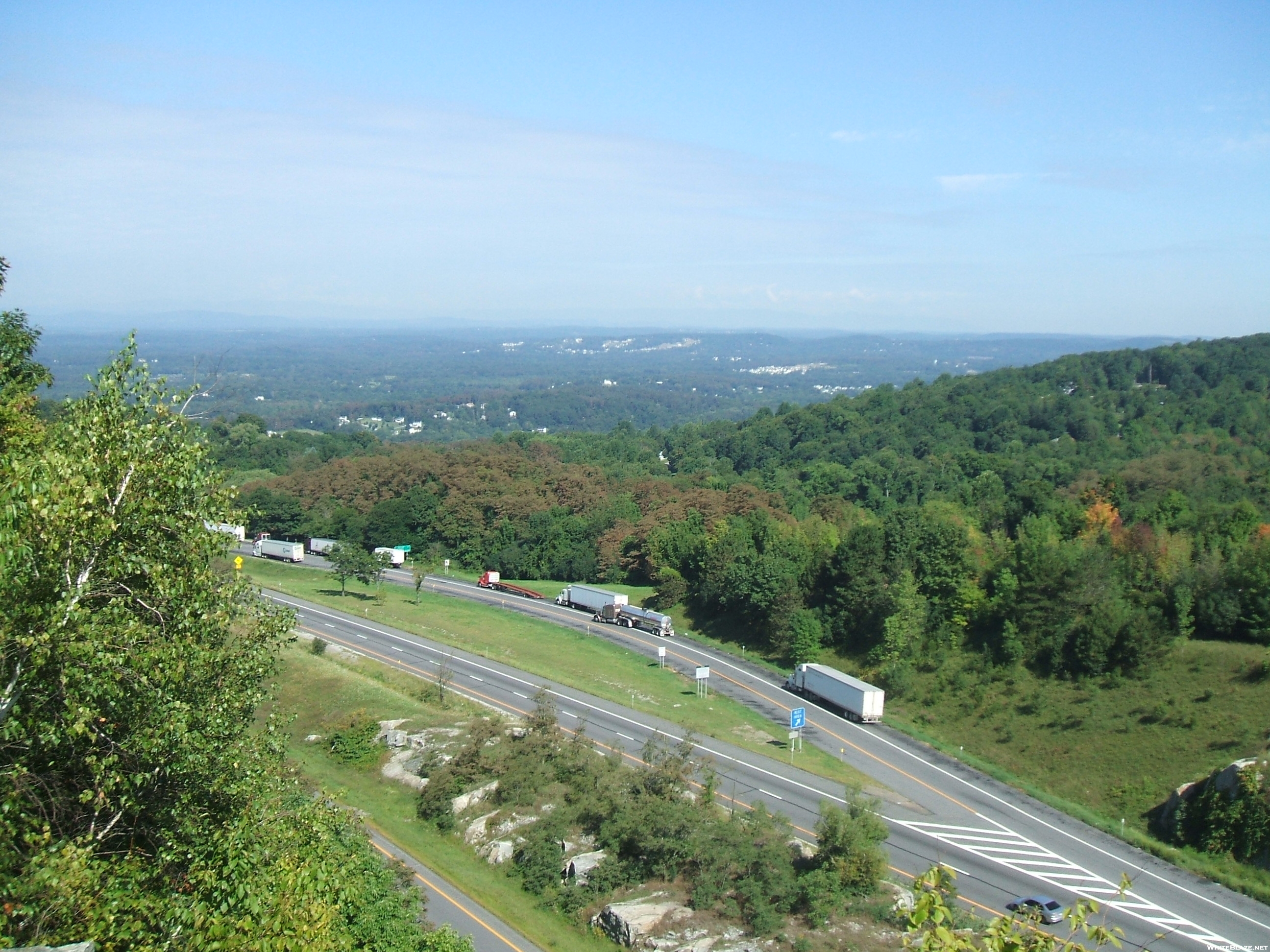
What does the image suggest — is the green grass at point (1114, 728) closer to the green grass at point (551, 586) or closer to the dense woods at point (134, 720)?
the green grass at point (551, 586)

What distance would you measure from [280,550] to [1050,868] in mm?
61287

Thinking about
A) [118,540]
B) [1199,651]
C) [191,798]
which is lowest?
[1199,651]

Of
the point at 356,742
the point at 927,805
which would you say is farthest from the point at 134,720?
the point at 927,805

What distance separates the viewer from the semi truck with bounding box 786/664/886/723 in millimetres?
41188

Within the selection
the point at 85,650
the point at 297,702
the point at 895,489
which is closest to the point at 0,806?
the point at 85,650

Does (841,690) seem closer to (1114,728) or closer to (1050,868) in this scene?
(1114,728)

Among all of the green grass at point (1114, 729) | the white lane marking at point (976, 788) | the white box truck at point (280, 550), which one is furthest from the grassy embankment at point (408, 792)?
the white box truck at point (280, 550)

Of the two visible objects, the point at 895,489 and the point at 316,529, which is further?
the point at 895,489

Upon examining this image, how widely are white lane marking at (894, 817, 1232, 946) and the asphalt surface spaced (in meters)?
0.05

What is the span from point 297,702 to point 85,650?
29.5 metres

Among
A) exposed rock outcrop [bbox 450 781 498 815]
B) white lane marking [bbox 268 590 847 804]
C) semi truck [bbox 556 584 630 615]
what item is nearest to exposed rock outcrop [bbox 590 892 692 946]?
white lane marking [bbox 268 590 847 804]

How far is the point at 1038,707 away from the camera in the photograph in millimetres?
40031

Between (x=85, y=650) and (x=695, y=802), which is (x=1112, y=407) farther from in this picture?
(x=85, y=650)

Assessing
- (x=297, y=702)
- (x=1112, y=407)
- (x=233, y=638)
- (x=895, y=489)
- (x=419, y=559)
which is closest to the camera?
(x=233, y=638)
